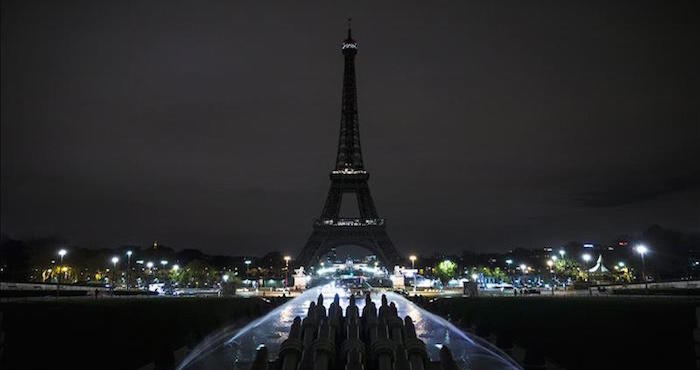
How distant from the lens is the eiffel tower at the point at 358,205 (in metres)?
102

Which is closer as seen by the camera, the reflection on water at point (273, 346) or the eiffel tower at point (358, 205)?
the reflection on water at point (273, 346)

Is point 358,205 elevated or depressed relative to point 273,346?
elevated

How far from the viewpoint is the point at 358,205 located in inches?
4301

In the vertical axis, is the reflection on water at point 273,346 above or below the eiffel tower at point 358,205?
below

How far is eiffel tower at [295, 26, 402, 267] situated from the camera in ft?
336

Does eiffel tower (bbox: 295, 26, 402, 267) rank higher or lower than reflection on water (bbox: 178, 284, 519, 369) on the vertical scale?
higher

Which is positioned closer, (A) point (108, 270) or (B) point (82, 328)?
(B) point (82, 328)

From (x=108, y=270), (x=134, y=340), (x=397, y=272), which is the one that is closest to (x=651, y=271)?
(x=397, y=272)

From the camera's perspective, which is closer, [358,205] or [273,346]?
[273,346]

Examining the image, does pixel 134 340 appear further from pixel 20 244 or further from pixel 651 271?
pixel 651 271

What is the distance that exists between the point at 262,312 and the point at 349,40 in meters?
98.1

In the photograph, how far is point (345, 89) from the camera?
11306 centimetres

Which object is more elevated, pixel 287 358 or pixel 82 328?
pixel 287 358

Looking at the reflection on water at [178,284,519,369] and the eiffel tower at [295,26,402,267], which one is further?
the eiffel tower at [295,26,402,267]
